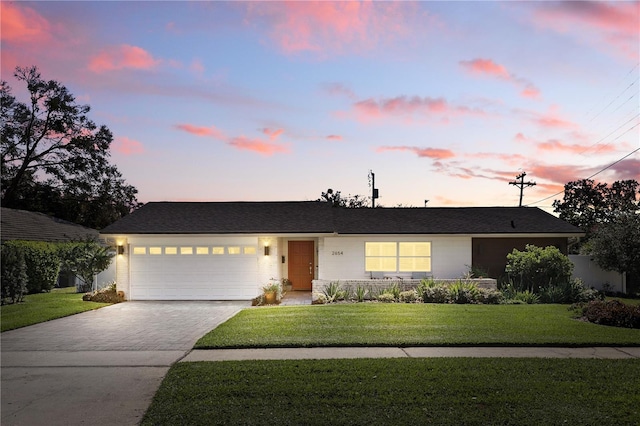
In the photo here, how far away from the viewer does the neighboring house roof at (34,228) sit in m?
25.0

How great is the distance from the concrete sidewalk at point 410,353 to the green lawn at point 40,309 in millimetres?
7060

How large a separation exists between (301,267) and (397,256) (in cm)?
413

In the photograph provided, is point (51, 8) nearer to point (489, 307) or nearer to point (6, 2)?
point (6, 2)

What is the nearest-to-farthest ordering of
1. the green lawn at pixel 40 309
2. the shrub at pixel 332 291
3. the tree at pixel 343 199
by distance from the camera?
1. the green lawn at pixel 40 309
2. the shrub at pixel 332 291
3. the tree at pixel 343 199

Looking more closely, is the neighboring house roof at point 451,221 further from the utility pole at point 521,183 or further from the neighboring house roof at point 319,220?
the utility pole at point 521,183

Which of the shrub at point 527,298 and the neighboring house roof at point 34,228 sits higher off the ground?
the neighboring house roof at point 34,228

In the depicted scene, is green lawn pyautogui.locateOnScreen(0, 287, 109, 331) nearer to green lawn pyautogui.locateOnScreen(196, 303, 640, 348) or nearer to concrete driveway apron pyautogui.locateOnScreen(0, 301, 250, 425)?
concrete driveway apron pyautogui.locateOnScreen(0, 301, 250, 425)

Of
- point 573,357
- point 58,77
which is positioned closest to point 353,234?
point 573,357

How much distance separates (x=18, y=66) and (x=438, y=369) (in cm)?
3670

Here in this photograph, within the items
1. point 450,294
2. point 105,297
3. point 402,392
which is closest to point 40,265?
point 105,297

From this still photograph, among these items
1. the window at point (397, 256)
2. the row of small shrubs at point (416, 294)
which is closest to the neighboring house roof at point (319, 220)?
the window at point (397, 256)

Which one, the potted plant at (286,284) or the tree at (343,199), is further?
the tree at (343,199)

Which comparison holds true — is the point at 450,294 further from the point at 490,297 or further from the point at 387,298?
the point at 387,298

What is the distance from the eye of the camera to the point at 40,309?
1612 cm
